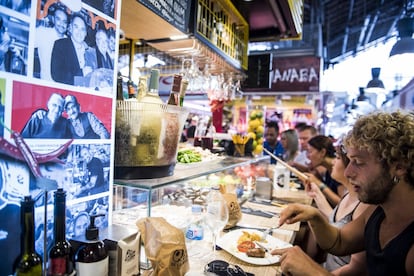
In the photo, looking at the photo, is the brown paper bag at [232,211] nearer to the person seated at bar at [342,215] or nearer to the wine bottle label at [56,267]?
the person seated at bar at [342,215]

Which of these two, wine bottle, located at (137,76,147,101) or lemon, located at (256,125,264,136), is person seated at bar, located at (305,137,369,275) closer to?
lemon, located at (256,125,264,136)

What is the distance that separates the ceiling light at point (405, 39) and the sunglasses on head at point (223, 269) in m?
3.90

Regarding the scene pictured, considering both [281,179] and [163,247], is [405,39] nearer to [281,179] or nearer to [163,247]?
[281,179]

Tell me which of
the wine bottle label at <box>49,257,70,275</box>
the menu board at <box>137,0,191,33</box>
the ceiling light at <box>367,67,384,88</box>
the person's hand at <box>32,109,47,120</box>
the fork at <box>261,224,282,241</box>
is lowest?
the fork at <box>261,224,282,241</box>

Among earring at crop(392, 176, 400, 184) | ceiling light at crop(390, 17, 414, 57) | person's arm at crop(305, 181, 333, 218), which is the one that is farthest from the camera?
ceiling light at crop(390, 17, 414, 57)

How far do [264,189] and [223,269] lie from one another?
5.55 feet

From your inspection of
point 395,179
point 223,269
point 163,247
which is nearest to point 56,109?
point 163,247

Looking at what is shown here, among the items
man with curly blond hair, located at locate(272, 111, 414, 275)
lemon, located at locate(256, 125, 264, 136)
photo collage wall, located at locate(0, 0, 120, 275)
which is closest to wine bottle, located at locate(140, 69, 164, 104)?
photo collage wall, located at locate(0, 0, 120, 275)

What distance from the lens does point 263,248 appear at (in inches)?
62.3

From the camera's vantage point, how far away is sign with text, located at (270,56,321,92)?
8.33 metres

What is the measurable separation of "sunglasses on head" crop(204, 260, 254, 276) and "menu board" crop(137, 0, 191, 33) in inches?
52.8

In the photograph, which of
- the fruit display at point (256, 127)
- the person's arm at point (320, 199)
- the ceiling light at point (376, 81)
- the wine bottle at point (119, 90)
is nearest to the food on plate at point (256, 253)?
the wine bottle at point (119, 90)

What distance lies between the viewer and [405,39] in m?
3.94

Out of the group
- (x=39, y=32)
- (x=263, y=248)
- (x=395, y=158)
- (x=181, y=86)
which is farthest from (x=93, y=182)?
(x=395, y=158)
